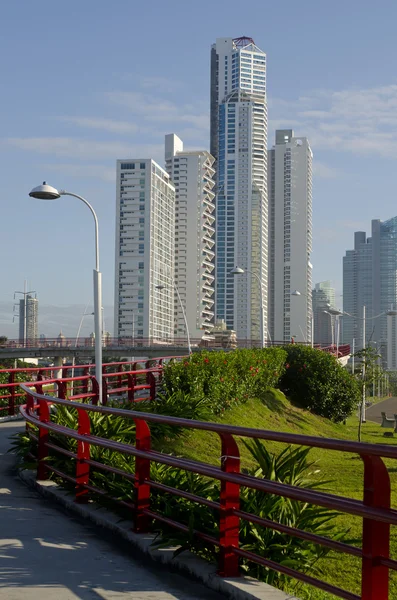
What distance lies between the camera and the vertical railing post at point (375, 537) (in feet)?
13.9

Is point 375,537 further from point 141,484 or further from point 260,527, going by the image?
point 141,484

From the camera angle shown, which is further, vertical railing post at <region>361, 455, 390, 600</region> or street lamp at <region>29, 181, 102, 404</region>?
street lamp at <region>29, 181, 102, 404</region>

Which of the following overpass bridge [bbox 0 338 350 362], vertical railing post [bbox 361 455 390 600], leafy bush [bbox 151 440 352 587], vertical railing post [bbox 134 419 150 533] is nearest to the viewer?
vertical railing post [bbox 361 455 390 600]

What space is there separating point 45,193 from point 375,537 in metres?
14.8

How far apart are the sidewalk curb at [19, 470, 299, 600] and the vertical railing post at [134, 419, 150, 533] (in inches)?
4.6

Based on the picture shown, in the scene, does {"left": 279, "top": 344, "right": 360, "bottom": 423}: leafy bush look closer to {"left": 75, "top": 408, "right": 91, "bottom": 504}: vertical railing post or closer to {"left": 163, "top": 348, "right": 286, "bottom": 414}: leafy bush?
{"left": 163, "top": 348, "right": 286, "bottom": 414}: leafy bush

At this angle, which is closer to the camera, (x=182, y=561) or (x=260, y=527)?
(x=182, y=561)

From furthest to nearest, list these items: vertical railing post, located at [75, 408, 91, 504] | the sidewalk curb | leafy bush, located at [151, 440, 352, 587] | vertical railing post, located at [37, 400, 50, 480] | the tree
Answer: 1. the tree
2. vertical railing post, located at [37, 400, 50, 480]
3. vertical railing post, located at [75, 408, 91, 504]
4. leafy bush, located at [151, 440, 352, 587]
5. the sidewalk curb

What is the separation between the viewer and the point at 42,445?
32.7 feet

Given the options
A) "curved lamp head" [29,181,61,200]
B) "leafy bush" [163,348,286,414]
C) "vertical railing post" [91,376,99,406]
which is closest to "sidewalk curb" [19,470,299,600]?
"vertical railing post" [91,376,99,406]

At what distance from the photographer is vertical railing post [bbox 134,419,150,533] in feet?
22.3

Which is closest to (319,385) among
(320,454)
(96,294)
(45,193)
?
(320,454)

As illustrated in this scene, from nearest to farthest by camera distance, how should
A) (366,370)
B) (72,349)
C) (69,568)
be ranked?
(69,568)
(366,370)
(72,349)

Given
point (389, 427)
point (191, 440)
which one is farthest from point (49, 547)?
point (389, 427)
